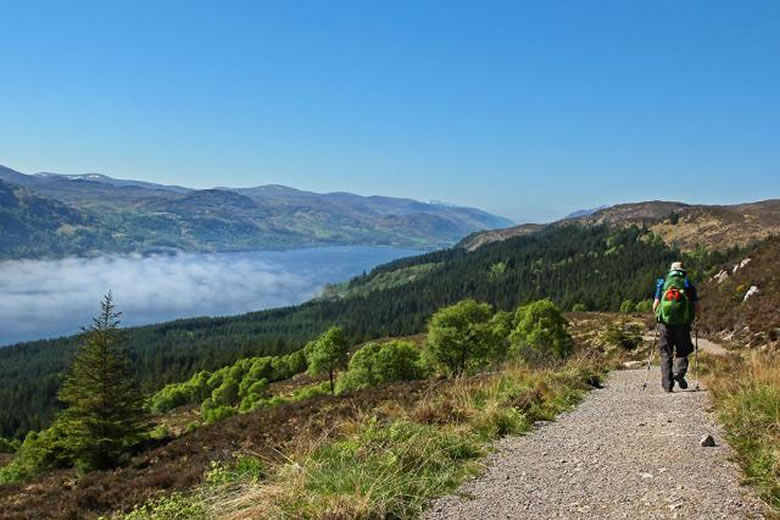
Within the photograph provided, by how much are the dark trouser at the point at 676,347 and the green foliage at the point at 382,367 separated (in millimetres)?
43202

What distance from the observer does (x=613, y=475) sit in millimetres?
6520

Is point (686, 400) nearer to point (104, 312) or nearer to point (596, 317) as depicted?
point (104, 312)

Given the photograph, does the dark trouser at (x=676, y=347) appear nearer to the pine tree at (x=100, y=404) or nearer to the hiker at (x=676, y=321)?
the hiker at (x=676, y=321)

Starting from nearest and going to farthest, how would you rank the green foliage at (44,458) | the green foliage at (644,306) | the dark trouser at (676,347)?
the dark trouser at (676,347) → the green foliage at (44,458) → the green foliage at (644,306)

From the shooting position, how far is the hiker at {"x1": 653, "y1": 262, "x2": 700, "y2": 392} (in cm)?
1205

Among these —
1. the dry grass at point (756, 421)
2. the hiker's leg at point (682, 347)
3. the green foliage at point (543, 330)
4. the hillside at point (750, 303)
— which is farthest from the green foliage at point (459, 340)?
the dry grass at point (756, 421)

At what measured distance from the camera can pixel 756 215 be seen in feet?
648

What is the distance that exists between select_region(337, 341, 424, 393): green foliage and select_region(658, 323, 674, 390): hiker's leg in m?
43.2

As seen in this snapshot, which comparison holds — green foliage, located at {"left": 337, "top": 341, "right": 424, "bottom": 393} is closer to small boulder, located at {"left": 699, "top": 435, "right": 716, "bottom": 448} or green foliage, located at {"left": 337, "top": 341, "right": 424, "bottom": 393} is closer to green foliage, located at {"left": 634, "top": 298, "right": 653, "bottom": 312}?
small boulder, located at {"left": 699, "top": 435, "right": 716, "bottom": 448}

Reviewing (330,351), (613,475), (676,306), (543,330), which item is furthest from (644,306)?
(613,475)

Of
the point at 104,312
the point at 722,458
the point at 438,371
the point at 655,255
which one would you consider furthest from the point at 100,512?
the point at 655,255

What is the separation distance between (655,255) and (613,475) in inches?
6956

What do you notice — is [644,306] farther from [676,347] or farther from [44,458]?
[676,347]

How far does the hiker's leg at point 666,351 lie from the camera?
12.2 metres
